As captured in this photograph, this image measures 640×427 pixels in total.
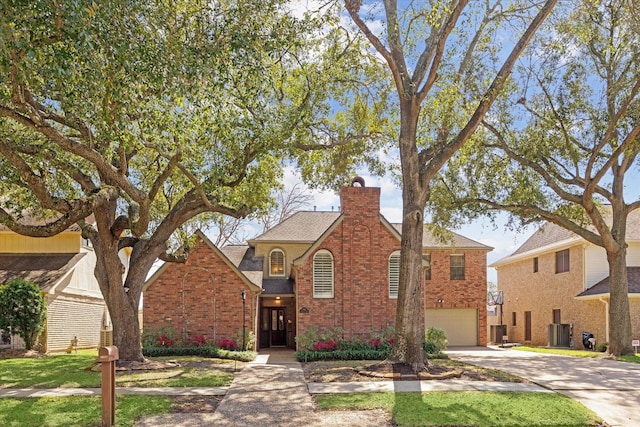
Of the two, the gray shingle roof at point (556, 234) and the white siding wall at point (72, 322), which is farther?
the gray shingle roof at point (556, 234)

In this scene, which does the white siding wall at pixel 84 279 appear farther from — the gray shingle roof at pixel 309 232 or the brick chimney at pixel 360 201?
the brick chimney at pixel 360 201

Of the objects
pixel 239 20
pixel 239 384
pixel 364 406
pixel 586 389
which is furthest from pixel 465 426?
pixel 239 20

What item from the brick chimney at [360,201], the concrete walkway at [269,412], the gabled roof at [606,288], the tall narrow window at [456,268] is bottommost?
the concrete walkway at [269,412]

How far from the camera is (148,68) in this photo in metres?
9.38

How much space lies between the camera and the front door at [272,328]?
84.6 feet

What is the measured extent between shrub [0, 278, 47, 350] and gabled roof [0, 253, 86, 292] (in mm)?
752

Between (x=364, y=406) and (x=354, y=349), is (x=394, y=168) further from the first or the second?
(x=364, y=406)

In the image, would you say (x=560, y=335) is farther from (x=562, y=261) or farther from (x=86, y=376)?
(x=86, y=376)

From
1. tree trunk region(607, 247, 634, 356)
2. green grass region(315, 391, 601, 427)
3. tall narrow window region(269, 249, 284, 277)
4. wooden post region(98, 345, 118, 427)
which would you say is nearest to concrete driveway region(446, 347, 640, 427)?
green grass region(315, 391, 601, 427)

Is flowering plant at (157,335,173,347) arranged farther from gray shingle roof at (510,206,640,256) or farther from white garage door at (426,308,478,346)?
gray shingle roof at (510,206,640,256)

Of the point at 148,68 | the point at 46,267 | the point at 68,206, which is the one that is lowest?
the point at 46,267

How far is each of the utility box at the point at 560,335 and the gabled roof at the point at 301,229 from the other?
39.1ft

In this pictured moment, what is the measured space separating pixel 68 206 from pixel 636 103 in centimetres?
1720

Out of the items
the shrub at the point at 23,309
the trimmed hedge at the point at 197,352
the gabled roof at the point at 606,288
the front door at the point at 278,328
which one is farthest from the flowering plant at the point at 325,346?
the gabled roof at the point at 606,288
